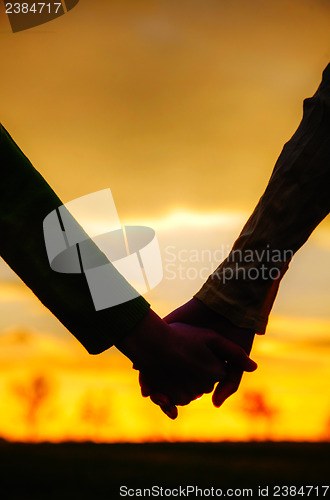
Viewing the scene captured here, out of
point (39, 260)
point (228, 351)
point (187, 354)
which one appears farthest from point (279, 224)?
point (39, 260)

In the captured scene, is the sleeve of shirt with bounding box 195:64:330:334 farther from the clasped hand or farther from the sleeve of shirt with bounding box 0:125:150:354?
the sleeve of shirt with bounding box 0:125:150:354

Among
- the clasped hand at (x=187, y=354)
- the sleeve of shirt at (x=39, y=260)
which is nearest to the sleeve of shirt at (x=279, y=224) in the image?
the clasped hand at (x=187, y=354)

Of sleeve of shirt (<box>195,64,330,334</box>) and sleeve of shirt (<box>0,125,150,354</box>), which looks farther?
sleeve of shirt (<box>195,64,330,334</box>)

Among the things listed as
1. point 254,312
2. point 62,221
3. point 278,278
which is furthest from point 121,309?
point 278,278

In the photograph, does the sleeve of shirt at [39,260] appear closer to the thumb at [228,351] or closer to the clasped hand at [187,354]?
the clasped hand at [187,354]

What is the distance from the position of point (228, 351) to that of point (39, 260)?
1.07 meters

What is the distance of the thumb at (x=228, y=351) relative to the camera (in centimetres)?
195

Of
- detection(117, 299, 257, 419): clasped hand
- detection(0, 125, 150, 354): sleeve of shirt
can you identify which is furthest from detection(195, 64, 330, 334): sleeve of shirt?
detection(0, 125, 150, 354): sleeve of shirt

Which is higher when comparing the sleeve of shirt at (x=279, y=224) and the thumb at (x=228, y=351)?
the sleeve of shirt at (x=279, y=224)

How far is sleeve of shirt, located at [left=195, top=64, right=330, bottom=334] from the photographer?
1.89 metres

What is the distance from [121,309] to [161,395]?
0.73 meters

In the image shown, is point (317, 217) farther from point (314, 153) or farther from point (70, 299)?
point (70, 299)

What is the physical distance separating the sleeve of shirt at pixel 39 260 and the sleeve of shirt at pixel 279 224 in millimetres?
747

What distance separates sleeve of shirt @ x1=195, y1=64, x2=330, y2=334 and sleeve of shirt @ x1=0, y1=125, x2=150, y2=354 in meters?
0.75
